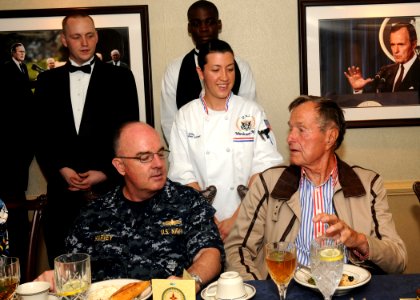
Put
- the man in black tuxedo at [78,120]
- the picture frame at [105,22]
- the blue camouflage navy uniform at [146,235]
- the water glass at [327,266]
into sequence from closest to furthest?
the water glass at [327,266] → the blue camouflage navy uniform at [146,235] → the man in black tuxedo at [78,120] → the picture frame at [105,22]

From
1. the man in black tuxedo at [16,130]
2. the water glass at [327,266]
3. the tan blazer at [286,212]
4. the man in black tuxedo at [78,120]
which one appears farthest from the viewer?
the man in black tuxedo at [16,130]

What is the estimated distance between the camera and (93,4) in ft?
13.6

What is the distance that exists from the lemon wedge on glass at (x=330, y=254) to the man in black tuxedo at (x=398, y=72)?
8.97 ft

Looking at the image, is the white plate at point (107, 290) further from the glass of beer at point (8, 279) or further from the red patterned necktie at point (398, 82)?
the red patterned necktie at point (398, 82)

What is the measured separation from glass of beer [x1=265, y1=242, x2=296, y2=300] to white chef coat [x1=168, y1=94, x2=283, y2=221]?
1.64 meters

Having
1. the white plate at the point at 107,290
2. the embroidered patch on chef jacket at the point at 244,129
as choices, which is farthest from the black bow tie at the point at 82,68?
the white plate at the point at 107,290

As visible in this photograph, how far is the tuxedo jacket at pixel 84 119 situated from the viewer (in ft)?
11.6

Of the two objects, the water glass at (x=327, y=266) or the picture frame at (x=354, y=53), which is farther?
the picture frame at (x=354, y=53)

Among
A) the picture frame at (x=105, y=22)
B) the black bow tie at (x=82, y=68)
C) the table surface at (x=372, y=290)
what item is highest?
the picture frame at (x=105, y=22)

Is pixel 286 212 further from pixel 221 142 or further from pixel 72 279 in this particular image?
pixel 72 279

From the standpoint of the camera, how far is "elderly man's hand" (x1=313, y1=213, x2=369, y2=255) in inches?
73.6

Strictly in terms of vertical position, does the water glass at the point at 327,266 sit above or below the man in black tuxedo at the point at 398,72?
below

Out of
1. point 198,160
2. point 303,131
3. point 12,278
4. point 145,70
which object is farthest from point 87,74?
point 12,278

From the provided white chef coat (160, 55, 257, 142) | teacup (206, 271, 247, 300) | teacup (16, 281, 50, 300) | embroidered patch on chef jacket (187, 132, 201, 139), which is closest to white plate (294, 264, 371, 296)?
teacup (206, 271, 247, 300)
